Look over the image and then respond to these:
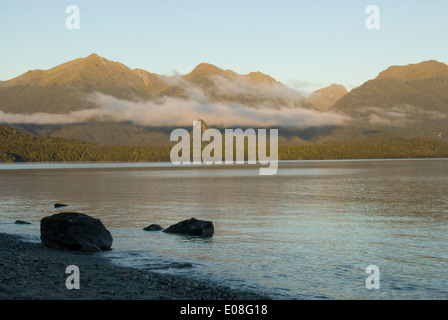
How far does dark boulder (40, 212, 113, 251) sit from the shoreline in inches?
181

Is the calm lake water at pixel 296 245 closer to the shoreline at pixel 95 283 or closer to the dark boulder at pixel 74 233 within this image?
the dark boulder at pixel 74 233

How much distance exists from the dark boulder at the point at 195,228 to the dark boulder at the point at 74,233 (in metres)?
8.37

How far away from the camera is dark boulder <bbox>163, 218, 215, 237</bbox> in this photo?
3991 centimetres

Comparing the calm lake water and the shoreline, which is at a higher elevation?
the shoreline

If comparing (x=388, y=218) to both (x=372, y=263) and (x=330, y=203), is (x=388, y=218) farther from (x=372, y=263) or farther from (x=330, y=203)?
(x=372, y=263)

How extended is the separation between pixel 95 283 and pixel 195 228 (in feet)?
60.0

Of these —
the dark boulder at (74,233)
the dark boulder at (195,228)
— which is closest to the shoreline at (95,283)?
the dark boulder at (74,233)

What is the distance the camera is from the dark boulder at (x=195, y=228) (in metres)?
39.9

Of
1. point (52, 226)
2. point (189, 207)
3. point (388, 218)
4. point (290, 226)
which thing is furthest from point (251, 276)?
point (189, 207)

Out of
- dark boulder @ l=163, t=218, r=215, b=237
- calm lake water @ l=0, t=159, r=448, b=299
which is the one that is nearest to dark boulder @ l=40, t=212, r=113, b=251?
calm lake water @ l=0, t=159, r=448, b=299

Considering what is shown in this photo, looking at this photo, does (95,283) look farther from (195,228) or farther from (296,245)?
(195,228)

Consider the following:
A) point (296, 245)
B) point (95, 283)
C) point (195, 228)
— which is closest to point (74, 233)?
point (195, 228)

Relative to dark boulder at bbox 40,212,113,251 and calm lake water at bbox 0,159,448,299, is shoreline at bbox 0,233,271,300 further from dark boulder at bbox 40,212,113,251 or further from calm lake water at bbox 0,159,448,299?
dark boulder at bbox 40,212,113,251

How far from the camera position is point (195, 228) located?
4038cm
